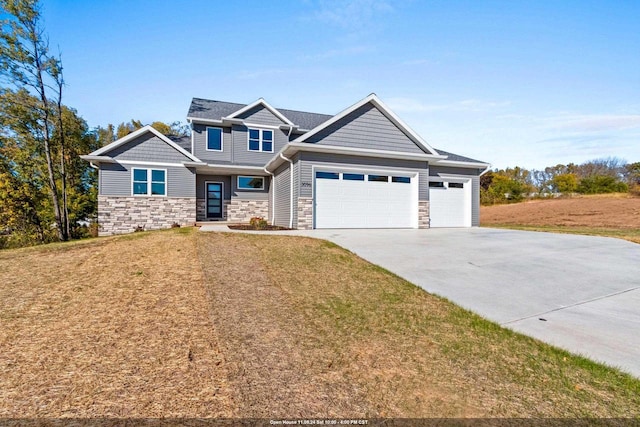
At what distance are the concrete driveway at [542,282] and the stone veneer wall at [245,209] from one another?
28.0ft

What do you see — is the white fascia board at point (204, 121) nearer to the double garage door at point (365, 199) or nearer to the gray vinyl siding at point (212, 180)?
the gray vinyl siding at point (212, 180)

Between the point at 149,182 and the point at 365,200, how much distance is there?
36.1 feet

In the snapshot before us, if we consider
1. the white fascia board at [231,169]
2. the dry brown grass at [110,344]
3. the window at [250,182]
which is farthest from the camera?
the window at [250,182]

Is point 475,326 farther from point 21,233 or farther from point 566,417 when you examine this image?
point 21,233

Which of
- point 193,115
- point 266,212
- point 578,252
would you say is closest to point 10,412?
point 578,252

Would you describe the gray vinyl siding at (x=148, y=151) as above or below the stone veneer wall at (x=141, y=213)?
above

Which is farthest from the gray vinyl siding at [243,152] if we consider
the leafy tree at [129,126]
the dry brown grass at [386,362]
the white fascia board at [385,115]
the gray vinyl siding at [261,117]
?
the leafy tree at [129,126]

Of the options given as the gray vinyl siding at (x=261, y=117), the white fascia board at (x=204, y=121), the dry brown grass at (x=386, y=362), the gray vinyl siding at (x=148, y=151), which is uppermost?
the gray vinyl siding at (x=261, y=117)

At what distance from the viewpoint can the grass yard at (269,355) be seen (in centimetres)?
224

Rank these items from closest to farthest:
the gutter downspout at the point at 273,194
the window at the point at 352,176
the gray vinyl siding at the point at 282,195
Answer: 1. the window at the point at 352,176
2. the gray vinyl siding at the point at 282,195
3. the gutter downspout at the point at 273,194

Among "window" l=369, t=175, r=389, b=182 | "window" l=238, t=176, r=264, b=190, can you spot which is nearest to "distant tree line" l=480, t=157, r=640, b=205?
"window" l=369, t=175, r=389, b=182

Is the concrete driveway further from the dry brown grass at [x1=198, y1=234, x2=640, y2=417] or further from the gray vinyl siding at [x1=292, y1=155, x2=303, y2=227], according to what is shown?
the gray vinyl siding at [x1=292, y1=155, x2=303, y2=227]

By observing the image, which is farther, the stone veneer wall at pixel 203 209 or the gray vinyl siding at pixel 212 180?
the gray vinyl siding at pixel 212 180

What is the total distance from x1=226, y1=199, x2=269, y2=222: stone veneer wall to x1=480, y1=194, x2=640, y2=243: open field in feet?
48.9
